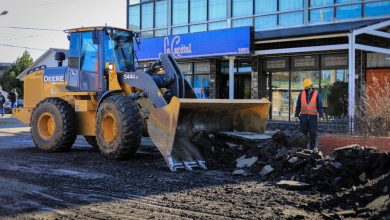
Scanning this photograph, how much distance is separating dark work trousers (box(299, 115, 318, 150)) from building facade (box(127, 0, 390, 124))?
449 cm

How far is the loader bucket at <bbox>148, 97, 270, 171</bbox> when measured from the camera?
30.1ft

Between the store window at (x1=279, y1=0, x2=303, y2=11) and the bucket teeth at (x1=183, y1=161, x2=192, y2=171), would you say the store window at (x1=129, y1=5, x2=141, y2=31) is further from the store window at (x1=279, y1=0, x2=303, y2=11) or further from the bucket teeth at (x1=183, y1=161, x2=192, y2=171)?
→ the bucket teeth at (x1=183, y1=161, x2=192, y2=171)

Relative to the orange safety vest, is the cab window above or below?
above

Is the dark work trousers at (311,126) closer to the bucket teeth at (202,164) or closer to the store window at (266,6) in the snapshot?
the bucket teeth at (202,164)

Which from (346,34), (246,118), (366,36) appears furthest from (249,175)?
(366,36)

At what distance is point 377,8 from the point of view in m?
18.1

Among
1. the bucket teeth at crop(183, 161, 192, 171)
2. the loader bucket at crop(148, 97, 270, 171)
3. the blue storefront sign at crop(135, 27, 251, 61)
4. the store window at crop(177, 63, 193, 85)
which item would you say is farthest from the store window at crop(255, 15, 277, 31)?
the bucket teeth at crop(183, 161, 192, 171)

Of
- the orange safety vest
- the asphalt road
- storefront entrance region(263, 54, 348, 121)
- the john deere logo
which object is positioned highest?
the john deere logo

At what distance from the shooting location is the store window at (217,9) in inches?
893

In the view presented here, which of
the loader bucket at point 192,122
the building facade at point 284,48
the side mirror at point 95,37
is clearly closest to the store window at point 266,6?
the building facade at point 284,48

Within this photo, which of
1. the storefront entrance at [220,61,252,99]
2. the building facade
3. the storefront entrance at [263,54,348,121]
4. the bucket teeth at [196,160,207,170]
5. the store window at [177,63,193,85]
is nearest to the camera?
the bucket teeth at [196,160,207,170]

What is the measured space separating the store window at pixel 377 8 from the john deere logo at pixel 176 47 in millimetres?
7314

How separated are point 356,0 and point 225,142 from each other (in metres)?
11.2

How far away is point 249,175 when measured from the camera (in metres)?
8.69
